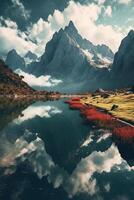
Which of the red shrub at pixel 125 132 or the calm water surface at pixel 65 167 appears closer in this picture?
the calm water surface at pixel 65 167

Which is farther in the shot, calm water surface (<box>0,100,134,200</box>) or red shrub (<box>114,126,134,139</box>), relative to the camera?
red shrub (<box>114,126,134,139</box>)

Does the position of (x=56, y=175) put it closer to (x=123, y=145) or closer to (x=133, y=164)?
(x=133, y=164)

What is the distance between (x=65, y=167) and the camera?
4028cm

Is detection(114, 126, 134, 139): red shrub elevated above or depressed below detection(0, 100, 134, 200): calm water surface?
above

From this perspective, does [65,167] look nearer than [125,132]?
A: Yes

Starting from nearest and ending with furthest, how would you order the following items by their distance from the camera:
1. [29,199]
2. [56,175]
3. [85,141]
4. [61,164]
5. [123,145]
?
1. [29,199]
2. [56,175]
3. [61,164]
4. [123,145]
5. [85,141]

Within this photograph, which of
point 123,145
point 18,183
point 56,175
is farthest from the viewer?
point 123,145

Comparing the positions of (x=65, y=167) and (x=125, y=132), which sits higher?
(x=125, y=132)

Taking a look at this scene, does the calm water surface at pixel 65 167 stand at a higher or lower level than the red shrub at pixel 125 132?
lower

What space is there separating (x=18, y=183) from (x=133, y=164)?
54.7 ft

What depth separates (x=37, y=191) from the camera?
31047 mm

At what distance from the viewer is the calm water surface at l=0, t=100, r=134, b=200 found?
1227 inches

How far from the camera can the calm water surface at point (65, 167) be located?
31.2m

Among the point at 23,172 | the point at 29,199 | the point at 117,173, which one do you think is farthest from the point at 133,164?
the point at 29,199
